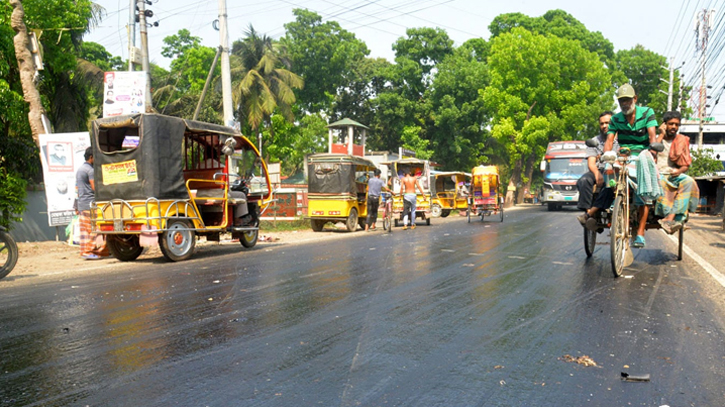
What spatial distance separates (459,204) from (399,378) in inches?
1180

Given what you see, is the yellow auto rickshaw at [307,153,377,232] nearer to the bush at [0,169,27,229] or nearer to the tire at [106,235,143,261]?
the tire at [106,235,143,261]

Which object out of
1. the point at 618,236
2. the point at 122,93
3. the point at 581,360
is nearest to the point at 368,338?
the point at 581,360

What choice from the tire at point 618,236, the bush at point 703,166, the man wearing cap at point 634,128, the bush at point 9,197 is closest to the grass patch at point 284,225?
the bush at point 9,197

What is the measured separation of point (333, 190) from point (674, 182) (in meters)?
11.9

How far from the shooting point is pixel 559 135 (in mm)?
45812

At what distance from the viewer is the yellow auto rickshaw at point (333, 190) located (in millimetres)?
18594

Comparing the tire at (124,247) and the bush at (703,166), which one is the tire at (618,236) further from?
the bush at (703,166)

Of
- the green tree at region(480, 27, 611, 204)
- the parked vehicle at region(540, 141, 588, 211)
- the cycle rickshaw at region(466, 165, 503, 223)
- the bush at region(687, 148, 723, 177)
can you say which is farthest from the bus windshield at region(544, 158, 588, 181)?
the cycle rickshaw at region(466, 165, 503, 223)

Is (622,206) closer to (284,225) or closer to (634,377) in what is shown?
(634,377)

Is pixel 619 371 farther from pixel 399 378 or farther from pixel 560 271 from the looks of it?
pixel 560 271

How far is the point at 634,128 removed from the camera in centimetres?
794

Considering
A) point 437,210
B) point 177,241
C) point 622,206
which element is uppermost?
point 622,206

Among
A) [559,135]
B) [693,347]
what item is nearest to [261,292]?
[693,347]

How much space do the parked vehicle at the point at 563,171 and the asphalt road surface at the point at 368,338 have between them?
85.7 feet
